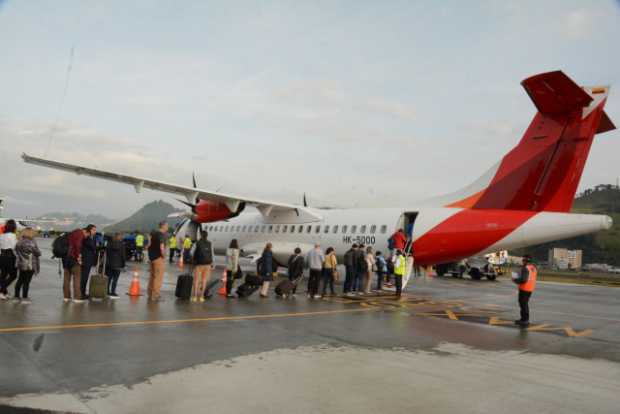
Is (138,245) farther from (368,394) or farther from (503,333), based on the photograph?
(368,394)

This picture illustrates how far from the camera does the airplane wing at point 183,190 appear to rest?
20.6 meters

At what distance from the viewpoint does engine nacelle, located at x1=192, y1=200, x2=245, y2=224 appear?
84.9 feet

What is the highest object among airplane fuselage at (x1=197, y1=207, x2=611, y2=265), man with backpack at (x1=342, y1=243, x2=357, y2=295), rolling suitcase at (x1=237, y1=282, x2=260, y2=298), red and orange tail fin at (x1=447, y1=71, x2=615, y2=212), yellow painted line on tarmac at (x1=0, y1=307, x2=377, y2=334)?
red and orange tail fin at (x1=447, y1=71, x2=615, y2=212)

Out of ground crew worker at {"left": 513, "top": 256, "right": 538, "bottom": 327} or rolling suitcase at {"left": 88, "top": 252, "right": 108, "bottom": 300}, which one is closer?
ground crew worker at {"left": 513, "top": 256, "right": 538, "bottom": 327}

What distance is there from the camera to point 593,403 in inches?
206

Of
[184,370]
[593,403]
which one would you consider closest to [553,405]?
[593,403]

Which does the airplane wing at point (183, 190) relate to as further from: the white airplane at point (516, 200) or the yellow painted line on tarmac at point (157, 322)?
the yellow painted line on tarmac at point (157, 322)

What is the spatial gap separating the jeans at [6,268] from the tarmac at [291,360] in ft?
2.45

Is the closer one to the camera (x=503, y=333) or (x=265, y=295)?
(x=503, y=333)

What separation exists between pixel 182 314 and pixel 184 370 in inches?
180

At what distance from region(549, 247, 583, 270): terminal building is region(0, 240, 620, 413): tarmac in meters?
85.7

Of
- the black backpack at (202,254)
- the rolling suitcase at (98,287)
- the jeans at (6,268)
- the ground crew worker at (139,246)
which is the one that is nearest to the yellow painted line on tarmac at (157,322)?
the black backpack at (202,254)

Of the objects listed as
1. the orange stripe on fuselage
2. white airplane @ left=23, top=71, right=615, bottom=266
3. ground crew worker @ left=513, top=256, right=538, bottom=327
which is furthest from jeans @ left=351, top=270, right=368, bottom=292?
ground crew worker @ left=513, top=256, right=538, bottom=327

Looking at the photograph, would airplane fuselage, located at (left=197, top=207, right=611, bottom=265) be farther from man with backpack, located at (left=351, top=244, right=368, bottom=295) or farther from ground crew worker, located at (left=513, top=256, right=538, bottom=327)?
ground crew worker, located at (left=513, top=256, right=538, bottom=327)
